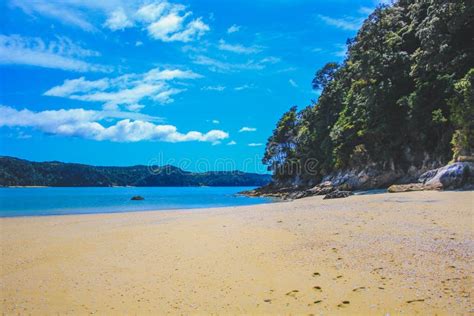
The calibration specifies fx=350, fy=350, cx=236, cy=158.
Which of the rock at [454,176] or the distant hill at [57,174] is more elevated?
the distant hill at [57,174]

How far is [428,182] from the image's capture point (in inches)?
904

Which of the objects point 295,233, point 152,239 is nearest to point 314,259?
point 295,233

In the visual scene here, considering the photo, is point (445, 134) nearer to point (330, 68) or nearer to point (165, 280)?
point (165, 280)

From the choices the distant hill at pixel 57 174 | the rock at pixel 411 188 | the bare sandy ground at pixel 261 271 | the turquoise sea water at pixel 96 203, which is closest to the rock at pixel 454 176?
the rock at pixel 411 188

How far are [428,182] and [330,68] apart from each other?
40923 mm

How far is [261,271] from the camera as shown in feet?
23.2

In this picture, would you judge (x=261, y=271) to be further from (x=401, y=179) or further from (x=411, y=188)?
(x=401, y=179)

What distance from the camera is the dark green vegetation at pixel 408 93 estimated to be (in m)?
25.0

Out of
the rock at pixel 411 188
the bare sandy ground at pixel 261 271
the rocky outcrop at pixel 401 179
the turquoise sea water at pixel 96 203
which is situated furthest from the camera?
the turquoise sea water at pixel 96 203

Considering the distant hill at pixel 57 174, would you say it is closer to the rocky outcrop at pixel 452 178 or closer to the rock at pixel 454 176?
the rocky outcrop at pixel 452 178

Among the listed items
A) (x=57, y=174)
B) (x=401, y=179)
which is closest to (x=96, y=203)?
(x=401, y=179)

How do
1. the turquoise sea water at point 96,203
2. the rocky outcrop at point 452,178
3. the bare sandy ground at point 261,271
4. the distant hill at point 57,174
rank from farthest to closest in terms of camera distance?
the distant hill at point 57,174 → the turquoise sea water at point 96,203 → the rocky outcrop at point 452,178 → the bare sandy ground at point 261,271

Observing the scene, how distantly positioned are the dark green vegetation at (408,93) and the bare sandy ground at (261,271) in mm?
17833

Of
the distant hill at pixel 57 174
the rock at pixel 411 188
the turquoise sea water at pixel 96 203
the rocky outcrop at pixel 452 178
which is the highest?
the distant hill at pixel 57 174
